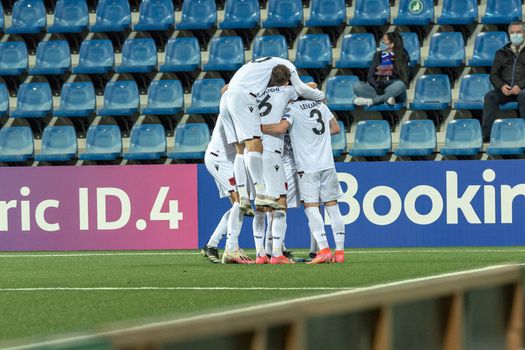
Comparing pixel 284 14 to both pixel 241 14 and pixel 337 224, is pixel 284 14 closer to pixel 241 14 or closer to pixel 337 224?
pixel 241 14

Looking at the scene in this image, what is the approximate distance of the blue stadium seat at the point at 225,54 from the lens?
16656mm

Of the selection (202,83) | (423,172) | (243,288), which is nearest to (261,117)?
(243,288)

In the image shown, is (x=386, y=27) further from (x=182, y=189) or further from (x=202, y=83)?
(x=182, y=189)

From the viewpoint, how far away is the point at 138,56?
56.5 ft

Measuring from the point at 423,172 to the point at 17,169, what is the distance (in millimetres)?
4945

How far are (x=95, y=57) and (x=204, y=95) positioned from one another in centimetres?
205

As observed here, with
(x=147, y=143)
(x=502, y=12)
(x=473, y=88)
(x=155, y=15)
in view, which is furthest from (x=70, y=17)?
(x=502, y=12)

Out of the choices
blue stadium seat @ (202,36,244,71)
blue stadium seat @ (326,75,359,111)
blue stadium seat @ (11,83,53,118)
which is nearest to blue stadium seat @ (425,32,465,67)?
blue stadium seat @ (326,75,359,111)

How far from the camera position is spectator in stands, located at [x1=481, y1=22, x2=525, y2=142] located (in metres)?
14.7

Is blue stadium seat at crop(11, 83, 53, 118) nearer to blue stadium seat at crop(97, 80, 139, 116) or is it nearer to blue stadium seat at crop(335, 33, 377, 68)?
blue stadium seat at crop(97, 80, 139, 116)

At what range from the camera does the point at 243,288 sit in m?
8.10

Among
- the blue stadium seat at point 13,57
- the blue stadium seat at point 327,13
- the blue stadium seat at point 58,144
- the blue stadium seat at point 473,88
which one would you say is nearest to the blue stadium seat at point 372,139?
the blue stadium seat at point 473,88

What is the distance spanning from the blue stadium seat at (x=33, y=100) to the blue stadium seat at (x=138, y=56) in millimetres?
1091

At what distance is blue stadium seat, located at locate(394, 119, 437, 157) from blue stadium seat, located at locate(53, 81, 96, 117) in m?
4.56
